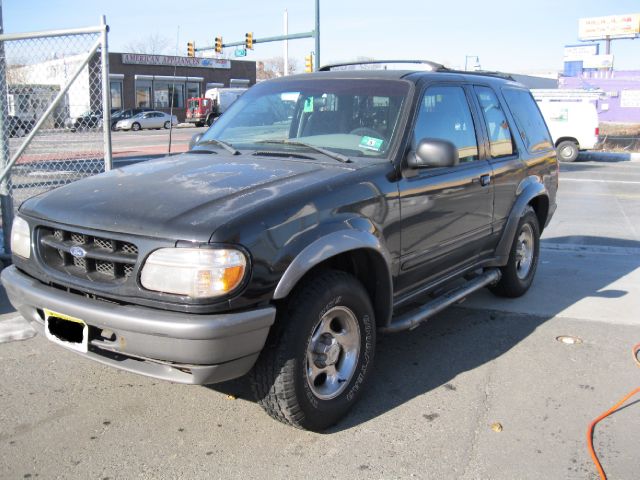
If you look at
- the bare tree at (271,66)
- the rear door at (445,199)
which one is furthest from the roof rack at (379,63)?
the bare tree at (271,66)

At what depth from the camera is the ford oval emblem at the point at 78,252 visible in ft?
10.0

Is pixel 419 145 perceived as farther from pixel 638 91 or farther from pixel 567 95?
pixel 638 91

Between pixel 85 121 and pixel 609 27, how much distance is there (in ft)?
237

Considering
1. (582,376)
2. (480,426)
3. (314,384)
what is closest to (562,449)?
(480,426)

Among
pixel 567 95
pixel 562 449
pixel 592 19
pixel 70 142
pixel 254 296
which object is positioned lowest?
pixel 562 449

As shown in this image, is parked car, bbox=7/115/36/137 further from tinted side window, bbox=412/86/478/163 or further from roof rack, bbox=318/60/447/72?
tinted side window, bbox=412/86/478/163

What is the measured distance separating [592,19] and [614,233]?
69403mm

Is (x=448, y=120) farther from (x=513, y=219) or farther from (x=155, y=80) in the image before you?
(x=155, y=80)

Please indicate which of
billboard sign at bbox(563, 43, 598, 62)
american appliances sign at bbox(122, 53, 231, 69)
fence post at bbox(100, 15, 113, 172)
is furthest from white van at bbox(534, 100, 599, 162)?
billboard sign at bbox(563, 43, 598, 62)

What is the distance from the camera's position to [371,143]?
397 centimetres

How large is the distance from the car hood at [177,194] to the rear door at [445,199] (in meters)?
0.60

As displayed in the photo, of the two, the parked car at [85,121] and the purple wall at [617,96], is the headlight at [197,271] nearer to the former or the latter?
the parked car at [85,121]

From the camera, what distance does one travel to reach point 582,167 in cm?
1978

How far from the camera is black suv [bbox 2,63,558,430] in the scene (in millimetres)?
2838
